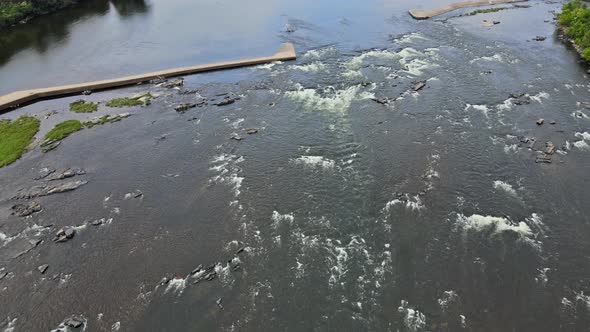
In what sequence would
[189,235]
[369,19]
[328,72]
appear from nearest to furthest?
[189,235], [328,72], [369,19]

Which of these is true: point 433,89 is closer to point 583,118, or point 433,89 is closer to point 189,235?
point 583,118

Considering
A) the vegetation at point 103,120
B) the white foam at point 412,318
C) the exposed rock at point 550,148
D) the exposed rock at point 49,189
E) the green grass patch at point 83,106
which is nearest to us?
the white foam at point 412,318

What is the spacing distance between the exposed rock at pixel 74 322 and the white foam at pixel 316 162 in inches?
996

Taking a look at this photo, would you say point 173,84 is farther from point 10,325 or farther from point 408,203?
point 408,203

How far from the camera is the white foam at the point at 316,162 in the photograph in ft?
145

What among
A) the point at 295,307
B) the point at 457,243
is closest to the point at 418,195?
the point at 457,243

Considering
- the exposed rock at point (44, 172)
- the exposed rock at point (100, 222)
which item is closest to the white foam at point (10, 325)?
the exposed rock at point (100, 222)

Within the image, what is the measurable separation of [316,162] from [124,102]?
1342 inches

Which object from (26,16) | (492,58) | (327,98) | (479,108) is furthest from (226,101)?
(26,16)

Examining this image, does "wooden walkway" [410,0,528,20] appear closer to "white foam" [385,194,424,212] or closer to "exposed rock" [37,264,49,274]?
"white foam" [385,194,424,212]

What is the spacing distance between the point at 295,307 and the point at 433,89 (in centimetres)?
4083

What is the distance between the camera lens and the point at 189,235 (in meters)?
37.2

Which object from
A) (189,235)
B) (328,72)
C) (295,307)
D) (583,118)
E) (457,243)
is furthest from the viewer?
(328,72)

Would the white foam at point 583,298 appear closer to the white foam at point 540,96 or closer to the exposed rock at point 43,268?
the white foam at point 540,96
